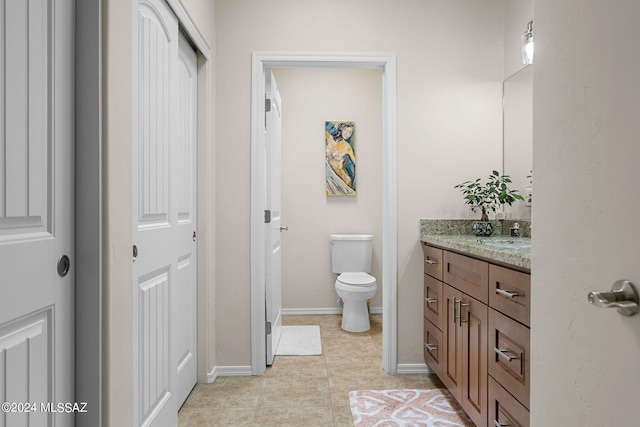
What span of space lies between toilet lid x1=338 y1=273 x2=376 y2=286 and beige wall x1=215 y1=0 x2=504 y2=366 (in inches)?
30.2

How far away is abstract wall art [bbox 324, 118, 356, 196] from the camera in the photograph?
3.97 meters

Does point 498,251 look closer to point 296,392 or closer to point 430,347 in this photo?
point 430,347

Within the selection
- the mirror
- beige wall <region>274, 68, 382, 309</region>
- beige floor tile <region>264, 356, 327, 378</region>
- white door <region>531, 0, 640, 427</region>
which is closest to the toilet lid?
beige wall <region>274, 68, 382, 309</region>

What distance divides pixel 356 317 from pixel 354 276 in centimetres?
35

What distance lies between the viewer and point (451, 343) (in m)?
2.05

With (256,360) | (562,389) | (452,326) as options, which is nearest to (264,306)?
(256,360)

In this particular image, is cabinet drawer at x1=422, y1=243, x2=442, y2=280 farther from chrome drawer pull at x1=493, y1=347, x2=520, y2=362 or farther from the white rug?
the white rug

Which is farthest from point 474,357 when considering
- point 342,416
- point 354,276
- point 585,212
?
point 354,276

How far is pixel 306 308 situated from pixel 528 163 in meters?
2.47

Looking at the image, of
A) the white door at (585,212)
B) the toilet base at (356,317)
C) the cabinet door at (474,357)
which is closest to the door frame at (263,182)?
the cabinet door at (474,357)

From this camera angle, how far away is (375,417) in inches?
77.7

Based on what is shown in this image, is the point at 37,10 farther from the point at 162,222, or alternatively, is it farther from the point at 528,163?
the point at 528,163

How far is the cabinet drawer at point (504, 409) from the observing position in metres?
1.34

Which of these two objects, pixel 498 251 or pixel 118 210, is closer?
pixel 118 210
